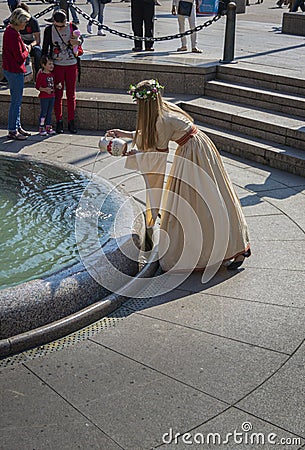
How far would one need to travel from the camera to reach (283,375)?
505 centimetres

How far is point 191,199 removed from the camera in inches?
261

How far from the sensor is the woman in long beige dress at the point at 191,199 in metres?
6.61

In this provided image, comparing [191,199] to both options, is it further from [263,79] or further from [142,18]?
[142,18]

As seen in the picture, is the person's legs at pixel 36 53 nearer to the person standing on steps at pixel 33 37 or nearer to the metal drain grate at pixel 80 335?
the person standing on steps at pixel 33 37

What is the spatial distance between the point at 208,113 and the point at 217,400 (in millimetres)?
7700

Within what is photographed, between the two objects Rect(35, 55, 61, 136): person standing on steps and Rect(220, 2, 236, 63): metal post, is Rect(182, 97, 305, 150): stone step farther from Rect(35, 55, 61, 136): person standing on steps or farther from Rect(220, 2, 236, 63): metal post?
Rect(35, 55, 61, 136): person standing on steps

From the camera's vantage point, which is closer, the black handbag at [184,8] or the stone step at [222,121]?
the stone step at [222,121]

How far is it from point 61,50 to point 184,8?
4.35 metres

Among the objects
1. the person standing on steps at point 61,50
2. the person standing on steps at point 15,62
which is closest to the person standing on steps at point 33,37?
the person standing on steps at point 15,62

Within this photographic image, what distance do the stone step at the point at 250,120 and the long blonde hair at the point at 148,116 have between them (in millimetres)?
4354

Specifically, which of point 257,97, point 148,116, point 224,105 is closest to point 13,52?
point 224,105

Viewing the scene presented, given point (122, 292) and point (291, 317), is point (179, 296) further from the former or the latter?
point (291, 317)

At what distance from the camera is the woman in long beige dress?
260 inches

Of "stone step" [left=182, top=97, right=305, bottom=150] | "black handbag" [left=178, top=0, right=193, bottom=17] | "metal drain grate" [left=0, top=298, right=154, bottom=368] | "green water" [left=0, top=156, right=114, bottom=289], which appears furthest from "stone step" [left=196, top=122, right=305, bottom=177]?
"metal drain grate" [left=0, top=298, right=154, bottom=368]
